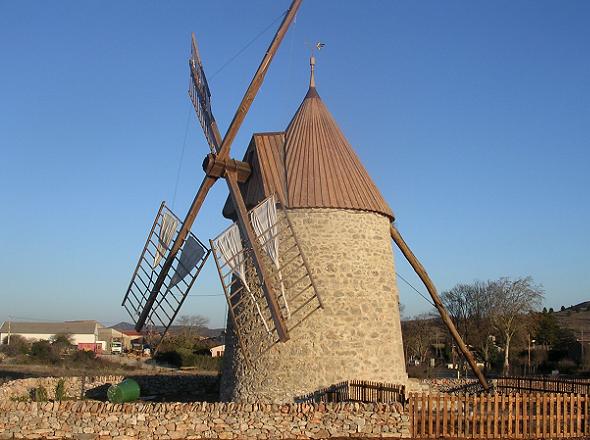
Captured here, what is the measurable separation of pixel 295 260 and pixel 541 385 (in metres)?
8.76

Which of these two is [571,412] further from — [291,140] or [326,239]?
[291,140]

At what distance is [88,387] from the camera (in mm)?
18422

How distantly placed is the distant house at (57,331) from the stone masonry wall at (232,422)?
2151 inches

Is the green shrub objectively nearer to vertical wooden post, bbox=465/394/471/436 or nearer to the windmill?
the windmill

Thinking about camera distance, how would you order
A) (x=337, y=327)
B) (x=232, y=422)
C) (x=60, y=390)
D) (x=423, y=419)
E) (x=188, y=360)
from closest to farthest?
1. (x=232, y=422)
2. (x=423, y=419)
3. (x=337, y=327)
4. (x=60, y=390)
5. (x=188, y=360)

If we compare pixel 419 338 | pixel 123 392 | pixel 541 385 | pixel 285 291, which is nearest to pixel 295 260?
pixel 285 291

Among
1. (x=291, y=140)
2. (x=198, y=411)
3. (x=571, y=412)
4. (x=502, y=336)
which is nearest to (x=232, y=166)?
(x=291, y=140)

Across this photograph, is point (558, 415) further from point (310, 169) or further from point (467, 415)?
point (310, 169)

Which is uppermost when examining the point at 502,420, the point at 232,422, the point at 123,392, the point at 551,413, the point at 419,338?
the point at 419,338

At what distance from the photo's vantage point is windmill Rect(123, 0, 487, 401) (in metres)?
14.1

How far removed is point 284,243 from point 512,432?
609cm

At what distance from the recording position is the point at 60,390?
1614cm

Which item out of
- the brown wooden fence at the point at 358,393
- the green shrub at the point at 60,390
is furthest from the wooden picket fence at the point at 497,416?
the green shrub at the point at 60,390

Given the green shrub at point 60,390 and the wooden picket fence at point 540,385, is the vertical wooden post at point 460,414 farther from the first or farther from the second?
the green shrub at point 60,390
